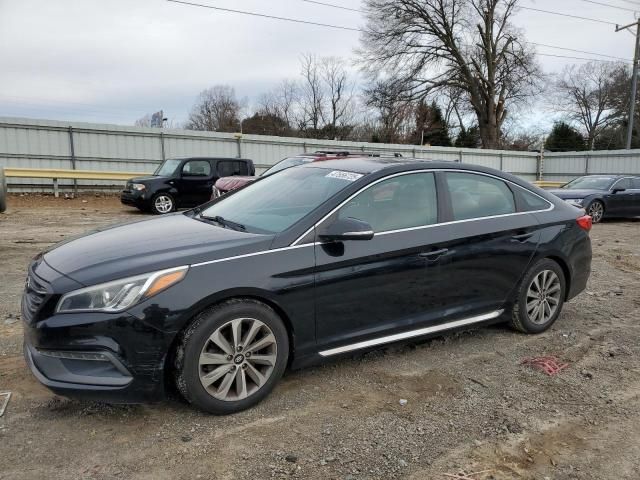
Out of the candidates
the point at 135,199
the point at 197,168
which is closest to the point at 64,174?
the point at 135,199

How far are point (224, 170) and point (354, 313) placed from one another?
1282 cm

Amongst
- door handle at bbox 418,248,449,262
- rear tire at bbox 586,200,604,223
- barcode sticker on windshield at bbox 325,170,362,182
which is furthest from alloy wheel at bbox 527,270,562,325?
rear tire at bbox 586,200,604,223

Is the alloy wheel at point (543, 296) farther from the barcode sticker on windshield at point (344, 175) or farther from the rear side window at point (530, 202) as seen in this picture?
the barcode sticker on windshield at point (344, 175)

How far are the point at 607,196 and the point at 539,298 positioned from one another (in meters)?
10.9

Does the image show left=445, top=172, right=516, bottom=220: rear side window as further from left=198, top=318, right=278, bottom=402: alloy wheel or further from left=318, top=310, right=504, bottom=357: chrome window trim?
left=198, top=318, right=278, bottom=402: alloy wheel

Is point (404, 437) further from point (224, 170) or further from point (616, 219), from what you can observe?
point (616, 219)

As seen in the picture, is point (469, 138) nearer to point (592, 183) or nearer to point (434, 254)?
point (592, 183)

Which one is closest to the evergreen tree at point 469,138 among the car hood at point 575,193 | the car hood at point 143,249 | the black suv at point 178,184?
the car hood at point 575,193

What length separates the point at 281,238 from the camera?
10.7 feet

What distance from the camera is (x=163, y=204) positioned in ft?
47.3

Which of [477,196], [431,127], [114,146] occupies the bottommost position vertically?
[477,196]

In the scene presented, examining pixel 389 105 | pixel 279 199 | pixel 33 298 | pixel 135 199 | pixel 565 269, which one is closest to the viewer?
pixel 33 298

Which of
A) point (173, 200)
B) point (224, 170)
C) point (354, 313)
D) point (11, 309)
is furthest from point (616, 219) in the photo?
point (11, 309)

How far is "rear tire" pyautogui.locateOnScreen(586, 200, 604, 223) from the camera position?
44.8 ft
